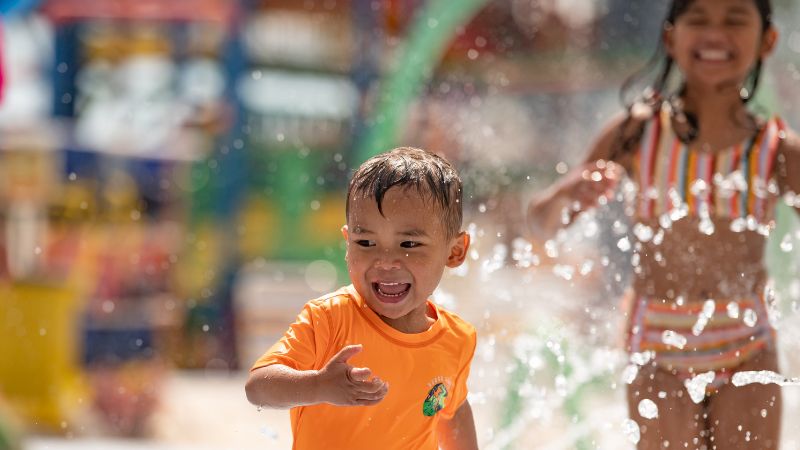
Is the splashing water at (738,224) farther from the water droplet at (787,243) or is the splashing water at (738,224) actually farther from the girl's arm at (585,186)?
the water droplet at (787,243)


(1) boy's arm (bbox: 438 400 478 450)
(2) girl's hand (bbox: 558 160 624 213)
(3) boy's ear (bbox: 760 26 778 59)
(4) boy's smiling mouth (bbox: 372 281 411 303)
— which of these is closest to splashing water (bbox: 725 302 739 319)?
(2) girl's hand (bbox: 558 160 624 213)

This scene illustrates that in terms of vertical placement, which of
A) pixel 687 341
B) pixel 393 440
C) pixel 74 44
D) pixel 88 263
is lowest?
pixel 393 440

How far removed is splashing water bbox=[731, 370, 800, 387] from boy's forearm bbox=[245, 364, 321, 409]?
4.59 ft

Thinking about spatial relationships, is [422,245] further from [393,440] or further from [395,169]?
[393,440]

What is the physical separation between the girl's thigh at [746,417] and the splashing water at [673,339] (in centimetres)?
16

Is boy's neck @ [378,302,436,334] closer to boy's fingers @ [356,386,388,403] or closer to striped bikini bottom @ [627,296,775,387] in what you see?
boy's fingers @ [356,386,388,403]

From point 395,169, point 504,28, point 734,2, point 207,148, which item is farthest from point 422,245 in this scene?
point 504,28

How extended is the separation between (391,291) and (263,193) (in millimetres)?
8005

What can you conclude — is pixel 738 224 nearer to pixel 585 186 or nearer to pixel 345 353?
pixel 585 186

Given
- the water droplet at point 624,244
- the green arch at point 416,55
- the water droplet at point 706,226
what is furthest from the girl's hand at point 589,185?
the green arch at point 416,55

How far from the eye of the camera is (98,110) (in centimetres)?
812

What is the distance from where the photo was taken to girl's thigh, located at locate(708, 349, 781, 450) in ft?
8.68

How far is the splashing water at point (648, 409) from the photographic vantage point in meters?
2.74

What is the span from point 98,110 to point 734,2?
6041 mm
